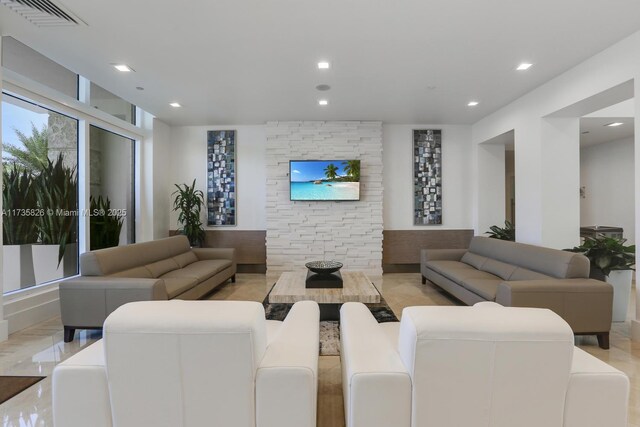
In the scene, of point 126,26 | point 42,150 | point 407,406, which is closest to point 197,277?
point 42,150

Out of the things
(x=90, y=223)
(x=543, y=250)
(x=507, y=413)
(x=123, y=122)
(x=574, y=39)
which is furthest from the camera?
(x=123, y=122)

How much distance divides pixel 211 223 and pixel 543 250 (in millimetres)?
5257

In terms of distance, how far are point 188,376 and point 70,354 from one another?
2.42 m

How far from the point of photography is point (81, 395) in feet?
3.90

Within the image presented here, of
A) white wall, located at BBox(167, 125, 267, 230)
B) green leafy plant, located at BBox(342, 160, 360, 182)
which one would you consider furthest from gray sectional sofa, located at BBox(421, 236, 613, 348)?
white wall, located at BBox(167, 125, 267, 230)

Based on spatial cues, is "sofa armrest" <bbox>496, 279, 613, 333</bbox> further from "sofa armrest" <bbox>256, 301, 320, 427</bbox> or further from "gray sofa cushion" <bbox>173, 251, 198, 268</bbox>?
"gray sofa cushion" <bbox>173, 251, 198, 268</bbox>

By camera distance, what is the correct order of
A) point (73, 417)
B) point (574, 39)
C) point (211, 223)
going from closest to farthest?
point (73, 417) < point (574, 39) < point (211, 223)

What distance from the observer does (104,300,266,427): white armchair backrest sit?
3.60ft

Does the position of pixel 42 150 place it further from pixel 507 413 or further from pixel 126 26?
pixel 507 413

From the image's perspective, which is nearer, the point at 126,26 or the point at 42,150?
the point at 126,26

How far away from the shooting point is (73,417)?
1201 mm

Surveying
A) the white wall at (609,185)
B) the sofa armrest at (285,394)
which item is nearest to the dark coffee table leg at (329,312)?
the sofa armrest at (285,394)

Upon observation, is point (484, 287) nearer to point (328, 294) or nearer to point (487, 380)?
point (328, 294)

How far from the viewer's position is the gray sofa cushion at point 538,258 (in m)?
2.97
